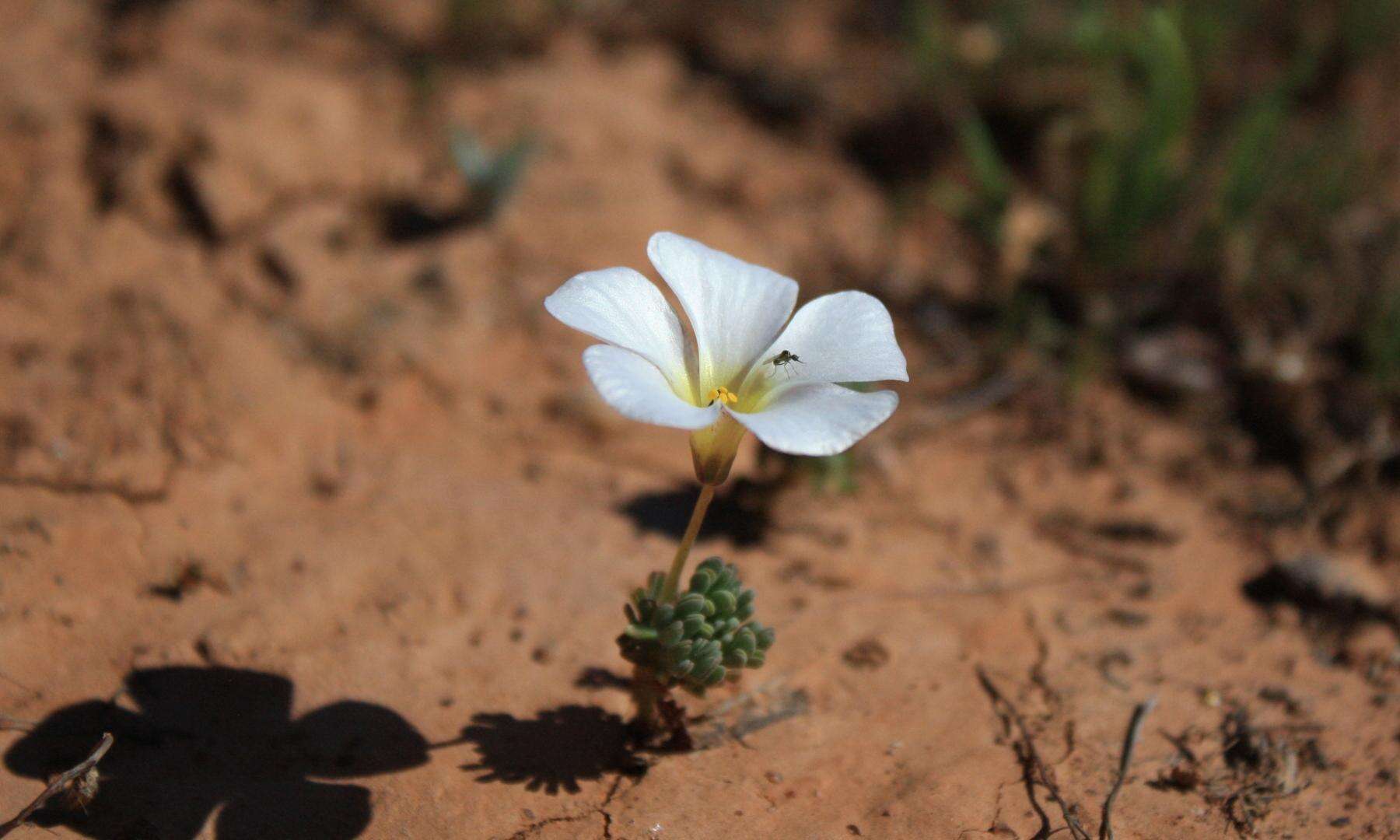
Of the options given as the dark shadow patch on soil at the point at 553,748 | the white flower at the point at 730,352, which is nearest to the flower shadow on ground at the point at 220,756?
the dark shadow patch on soil at the point at 553,748

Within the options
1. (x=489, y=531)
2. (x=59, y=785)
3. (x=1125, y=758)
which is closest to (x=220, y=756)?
(x=59, y=785)

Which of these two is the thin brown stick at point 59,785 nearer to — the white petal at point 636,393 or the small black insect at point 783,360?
the white petal at point 636,393

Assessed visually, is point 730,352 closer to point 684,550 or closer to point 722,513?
point 684,550

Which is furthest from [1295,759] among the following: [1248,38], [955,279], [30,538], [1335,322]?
[1248,38]

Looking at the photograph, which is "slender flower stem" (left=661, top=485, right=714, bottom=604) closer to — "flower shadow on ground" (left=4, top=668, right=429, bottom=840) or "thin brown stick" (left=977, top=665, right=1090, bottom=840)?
"flower shadow on ground" (left=4, top=668, right=429, bottom=840)

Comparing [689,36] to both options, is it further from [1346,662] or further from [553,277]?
[1346,662]

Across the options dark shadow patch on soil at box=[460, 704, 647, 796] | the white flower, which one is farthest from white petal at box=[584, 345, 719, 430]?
dark shadow patch on soil at box=[460, 704, 647, 796]
